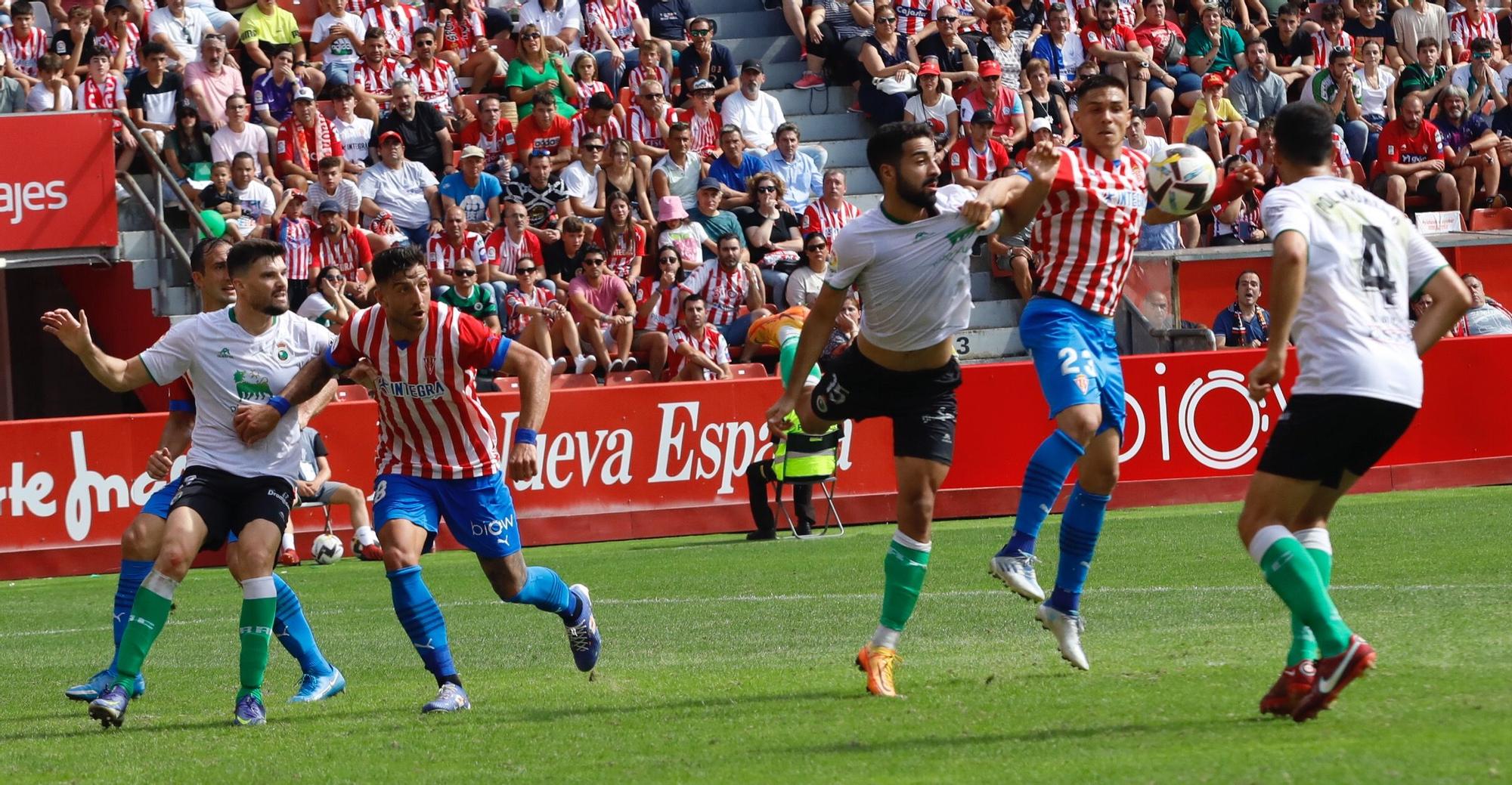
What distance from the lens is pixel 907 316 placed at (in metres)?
7.64

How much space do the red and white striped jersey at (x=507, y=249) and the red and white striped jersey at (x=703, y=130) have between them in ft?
10.4

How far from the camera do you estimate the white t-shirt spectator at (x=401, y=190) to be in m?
19.8

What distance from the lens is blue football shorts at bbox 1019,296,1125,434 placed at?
7.86 metres

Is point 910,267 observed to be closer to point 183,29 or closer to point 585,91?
point 585,91

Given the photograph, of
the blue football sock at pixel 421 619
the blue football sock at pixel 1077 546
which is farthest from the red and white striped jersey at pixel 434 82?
the blue football sock at pixel 1077 546

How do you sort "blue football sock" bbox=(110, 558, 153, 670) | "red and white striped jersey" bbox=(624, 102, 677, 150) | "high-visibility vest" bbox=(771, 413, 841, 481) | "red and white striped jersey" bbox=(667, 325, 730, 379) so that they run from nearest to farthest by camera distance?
"blue football sock" bbox=(110, 558, 153, 670), "high-visibility vest" bbox=(771, 413, 841, 481), "red and white striped jersey" bbox=(667, 325, 730, 379), "red and white striped jersey" bbox=(624, 102, 677, 150)

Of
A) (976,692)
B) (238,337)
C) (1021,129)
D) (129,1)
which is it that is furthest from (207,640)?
(1021,129)

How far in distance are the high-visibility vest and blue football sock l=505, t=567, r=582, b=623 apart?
735 cm

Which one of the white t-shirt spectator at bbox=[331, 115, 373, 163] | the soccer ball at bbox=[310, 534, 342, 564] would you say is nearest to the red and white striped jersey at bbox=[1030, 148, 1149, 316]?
the soccer ball at bbox=[310, 534, 342, 564]

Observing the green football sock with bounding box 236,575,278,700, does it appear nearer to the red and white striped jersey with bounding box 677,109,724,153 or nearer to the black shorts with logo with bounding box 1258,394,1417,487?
the black shorts with logo with bounding box 1258,394,1417,487

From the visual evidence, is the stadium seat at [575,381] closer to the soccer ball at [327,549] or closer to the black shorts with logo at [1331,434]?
the soccer ball at [327,549]

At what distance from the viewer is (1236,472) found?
1712 cm

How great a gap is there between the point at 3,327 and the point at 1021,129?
1216 cm

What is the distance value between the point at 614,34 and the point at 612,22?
0.15 metres
